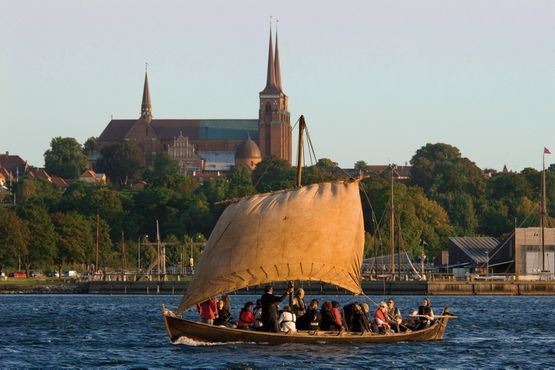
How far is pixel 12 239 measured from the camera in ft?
526

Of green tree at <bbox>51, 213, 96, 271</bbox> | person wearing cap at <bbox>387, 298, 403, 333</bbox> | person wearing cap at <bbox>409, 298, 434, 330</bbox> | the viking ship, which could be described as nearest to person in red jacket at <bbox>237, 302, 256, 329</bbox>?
the viking ship

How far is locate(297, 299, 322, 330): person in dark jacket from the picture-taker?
186ft

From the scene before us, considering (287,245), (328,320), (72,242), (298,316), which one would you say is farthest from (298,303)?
(72,242)

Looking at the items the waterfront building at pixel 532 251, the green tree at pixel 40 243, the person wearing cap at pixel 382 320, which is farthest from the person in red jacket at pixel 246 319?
the green tree at pixel 40 243

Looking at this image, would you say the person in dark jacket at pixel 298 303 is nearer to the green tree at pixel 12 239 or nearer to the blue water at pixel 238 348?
the blue water at pixel 238 348

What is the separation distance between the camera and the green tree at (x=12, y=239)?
159875 mm

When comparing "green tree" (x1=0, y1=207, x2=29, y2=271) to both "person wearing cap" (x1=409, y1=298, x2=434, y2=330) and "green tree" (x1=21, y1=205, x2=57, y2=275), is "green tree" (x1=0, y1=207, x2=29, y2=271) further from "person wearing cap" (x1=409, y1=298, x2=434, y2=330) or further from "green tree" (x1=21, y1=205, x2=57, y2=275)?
"person wearing cap" (x1=409, y1=298, x2=434, y2=330)

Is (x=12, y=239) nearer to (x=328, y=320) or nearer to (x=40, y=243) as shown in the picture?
(x=40, y=243)

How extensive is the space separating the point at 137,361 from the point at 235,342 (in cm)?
509

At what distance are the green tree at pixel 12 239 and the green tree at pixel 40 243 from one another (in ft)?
2.59

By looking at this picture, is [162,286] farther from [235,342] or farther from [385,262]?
[235,342]

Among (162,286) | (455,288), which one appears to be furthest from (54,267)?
(455,288)

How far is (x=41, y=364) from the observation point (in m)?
52.6

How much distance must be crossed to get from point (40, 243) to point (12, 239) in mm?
3242
